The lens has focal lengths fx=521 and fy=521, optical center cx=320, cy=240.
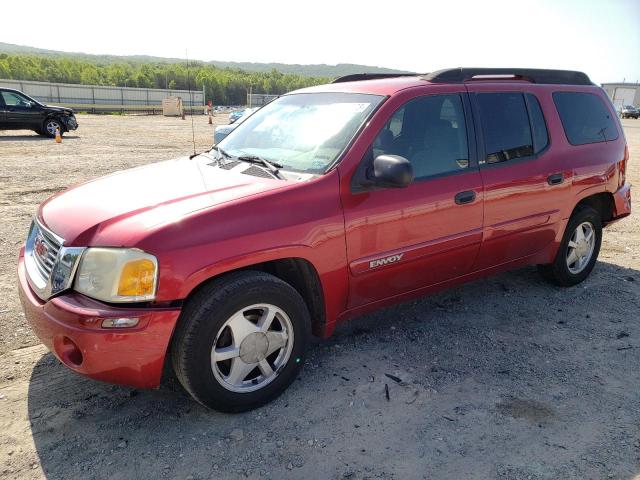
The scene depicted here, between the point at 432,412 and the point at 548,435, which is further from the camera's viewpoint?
the point at 432,412

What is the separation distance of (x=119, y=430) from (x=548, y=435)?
227 centimetres

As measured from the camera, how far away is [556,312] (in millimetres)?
4355

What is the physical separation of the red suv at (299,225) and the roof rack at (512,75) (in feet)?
0.06

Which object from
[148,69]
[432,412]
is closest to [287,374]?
[432,412]

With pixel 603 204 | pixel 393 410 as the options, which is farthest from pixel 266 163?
pixel 603 204

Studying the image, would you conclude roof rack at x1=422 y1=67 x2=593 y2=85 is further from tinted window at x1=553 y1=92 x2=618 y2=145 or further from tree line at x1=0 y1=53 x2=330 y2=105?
tree line at x1=0 y1=53 x2=330 y2=105

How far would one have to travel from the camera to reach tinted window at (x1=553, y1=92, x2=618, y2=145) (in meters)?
4.45

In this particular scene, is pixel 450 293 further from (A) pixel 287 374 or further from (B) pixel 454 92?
(A) pixel 287 374

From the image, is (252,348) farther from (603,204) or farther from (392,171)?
(603,204)

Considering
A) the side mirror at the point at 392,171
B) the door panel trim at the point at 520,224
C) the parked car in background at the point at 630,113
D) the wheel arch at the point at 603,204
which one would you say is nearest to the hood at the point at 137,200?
the side mirror at the point at 392,171

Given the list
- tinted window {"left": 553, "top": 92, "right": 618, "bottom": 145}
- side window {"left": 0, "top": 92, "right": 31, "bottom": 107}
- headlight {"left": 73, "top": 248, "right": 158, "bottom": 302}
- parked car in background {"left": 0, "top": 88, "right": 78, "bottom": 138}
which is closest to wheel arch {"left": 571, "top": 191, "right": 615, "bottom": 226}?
tinted window {"left": 553, "top": 92, "right": 618, "bottom": 145}

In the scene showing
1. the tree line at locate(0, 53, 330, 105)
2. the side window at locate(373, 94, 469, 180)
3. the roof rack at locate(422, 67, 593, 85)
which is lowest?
the side window at locate(373, 94, 469, 180)

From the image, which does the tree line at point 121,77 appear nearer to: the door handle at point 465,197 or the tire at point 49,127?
the tire at point 49,127

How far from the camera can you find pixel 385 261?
3.29 meters
